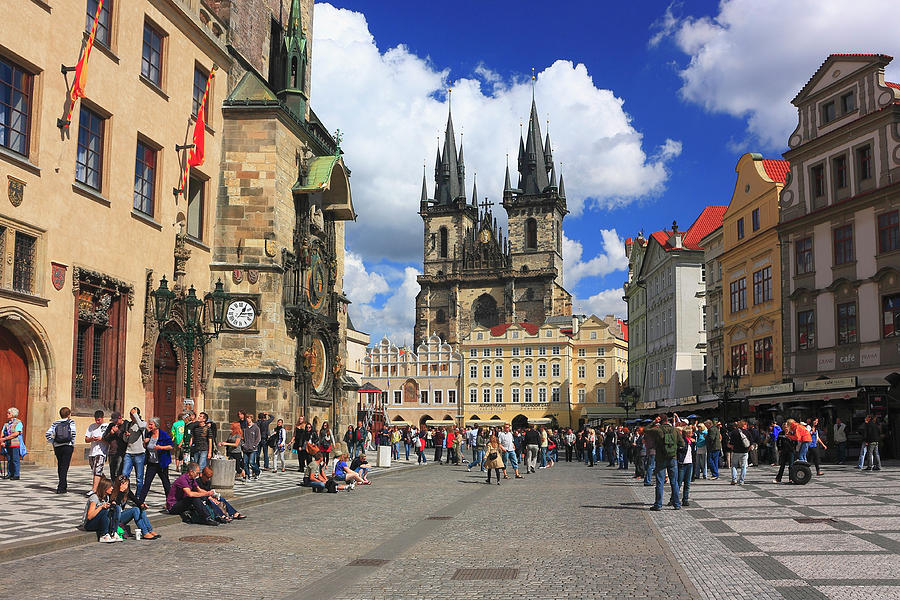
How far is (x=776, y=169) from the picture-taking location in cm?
4294

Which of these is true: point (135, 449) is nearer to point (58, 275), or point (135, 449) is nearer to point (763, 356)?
point (58, 275)

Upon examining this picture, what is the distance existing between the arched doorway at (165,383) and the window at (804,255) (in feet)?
81.0

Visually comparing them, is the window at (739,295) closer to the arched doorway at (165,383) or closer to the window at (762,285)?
the window at (762,285)

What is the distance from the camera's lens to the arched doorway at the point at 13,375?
18406mm

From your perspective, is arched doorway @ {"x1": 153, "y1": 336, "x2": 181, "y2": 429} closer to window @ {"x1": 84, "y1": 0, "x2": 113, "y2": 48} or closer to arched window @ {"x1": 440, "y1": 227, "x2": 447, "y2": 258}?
window @ {"x1": 84, "y1": 0, "x2": 113, "y2": 48}

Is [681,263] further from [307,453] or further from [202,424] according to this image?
[202,424]

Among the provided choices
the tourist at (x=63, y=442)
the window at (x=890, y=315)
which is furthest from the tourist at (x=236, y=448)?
the window at (x=890, y=315)

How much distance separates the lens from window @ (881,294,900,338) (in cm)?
3088

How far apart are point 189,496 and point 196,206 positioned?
50.0 feet

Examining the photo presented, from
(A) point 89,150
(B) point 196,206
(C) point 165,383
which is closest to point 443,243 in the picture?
(B) point 196,206

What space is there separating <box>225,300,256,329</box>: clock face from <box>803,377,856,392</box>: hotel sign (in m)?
19.3

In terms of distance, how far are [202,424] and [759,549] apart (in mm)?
11147

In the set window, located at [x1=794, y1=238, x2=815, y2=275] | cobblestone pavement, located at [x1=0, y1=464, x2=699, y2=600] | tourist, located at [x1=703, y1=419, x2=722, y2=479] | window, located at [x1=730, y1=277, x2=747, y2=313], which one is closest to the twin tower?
window, located at [x1=730, y1=277, x2=747, y2=313]

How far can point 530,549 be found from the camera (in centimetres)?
1098
